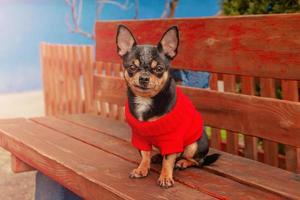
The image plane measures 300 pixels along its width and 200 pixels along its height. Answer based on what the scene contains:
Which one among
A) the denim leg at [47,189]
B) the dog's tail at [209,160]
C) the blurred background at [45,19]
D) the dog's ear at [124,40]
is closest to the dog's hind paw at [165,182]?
the dog's tail at [209,160]

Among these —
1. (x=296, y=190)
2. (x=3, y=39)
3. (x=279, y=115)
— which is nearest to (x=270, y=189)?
(x=296, y=190)

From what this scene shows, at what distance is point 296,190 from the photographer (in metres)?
1.97

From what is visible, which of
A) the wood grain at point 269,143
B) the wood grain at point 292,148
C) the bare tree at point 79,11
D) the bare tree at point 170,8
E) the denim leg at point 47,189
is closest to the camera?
the wood grain at point 292,148

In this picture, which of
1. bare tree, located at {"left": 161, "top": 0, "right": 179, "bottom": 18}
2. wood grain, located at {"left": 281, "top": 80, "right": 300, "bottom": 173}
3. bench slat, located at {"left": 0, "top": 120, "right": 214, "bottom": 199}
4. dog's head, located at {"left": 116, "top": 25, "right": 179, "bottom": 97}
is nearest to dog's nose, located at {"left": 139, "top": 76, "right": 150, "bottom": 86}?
dog's head, located at {"left": 116, "top": 25, "right": 179, "bottom": 97}

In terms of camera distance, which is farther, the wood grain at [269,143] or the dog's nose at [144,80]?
the wood grain at [269,143]

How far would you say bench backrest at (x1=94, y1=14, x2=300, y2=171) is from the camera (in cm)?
240

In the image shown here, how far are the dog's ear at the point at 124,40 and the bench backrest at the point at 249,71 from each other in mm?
767

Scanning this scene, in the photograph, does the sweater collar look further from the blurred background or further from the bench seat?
the blurred background

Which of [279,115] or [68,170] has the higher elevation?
[279,115]

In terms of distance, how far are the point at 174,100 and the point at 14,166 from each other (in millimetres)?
Answer: 1563

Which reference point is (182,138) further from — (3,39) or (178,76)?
(3,39)

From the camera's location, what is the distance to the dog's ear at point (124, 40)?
85.9 inches

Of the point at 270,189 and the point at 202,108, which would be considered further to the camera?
the point at 202,108

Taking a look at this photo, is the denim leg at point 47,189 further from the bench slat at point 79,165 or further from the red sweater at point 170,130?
the red sweater at point 170,130
